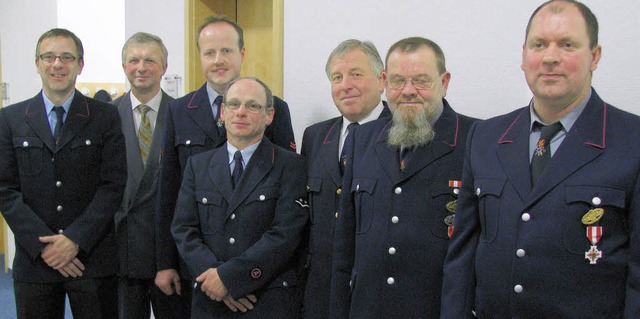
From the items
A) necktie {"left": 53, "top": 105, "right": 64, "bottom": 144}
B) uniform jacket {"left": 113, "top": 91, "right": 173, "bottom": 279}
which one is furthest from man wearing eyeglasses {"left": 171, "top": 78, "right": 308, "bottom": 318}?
necktie {"left": 53, "top": 105, "right": 64, "bottom": 144}

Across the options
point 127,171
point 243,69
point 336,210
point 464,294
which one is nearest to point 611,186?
point 464,294

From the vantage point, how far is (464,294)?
178 centimetres

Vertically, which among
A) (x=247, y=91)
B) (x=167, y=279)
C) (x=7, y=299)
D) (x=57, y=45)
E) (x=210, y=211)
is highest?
(x=57, y=45)

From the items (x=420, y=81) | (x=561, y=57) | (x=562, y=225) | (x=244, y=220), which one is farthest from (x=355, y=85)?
(x=562, y=225)

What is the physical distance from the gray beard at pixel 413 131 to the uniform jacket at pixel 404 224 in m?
0.03

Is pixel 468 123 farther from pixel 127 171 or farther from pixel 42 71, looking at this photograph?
pixel 42 71

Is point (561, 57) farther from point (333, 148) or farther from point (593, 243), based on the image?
point (333, 148)

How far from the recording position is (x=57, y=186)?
2766mm

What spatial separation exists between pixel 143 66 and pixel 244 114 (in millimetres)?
1048

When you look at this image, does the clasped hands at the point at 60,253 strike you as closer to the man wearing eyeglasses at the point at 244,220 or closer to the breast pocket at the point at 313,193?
the man wearing eyeglasses at the point at 244,220

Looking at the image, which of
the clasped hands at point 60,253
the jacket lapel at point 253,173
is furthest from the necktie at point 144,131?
the jacket lapel at point 253,173

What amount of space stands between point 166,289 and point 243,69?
5.98ft

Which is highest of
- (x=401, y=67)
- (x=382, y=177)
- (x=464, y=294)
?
(x=401, y=67)

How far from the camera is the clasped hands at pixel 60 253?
106 inches
